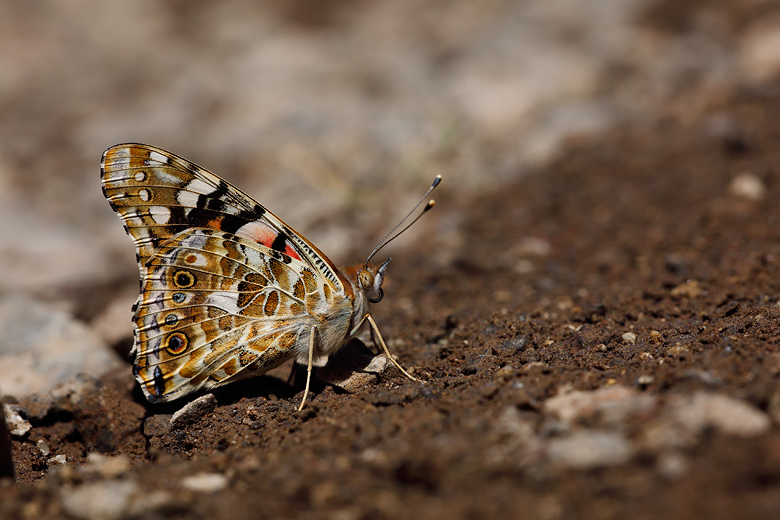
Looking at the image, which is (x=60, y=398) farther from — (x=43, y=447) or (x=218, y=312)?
(x=218, y=312)

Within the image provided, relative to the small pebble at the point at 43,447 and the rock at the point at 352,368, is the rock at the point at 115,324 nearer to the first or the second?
the small pebble at the point at 43,447

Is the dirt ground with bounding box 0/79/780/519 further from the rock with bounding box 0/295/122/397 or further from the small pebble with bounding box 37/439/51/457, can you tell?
the rock with bounding box 0/295/122/397

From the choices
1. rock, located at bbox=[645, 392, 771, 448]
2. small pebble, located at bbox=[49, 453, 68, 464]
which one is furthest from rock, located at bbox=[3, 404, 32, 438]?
rock, located at bbox=[645, 392, 771, 448]

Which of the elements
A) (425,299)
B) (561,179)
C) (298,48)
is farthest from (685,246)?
(298,48)

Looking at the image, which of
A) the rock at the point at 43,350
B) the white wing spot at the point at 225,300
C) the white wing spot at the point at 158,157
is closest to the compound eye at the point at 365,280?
the white wing spot at the point at 225,300

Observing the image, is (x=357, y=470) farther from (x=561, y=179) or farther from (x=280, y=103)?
(x=280, y=103)
